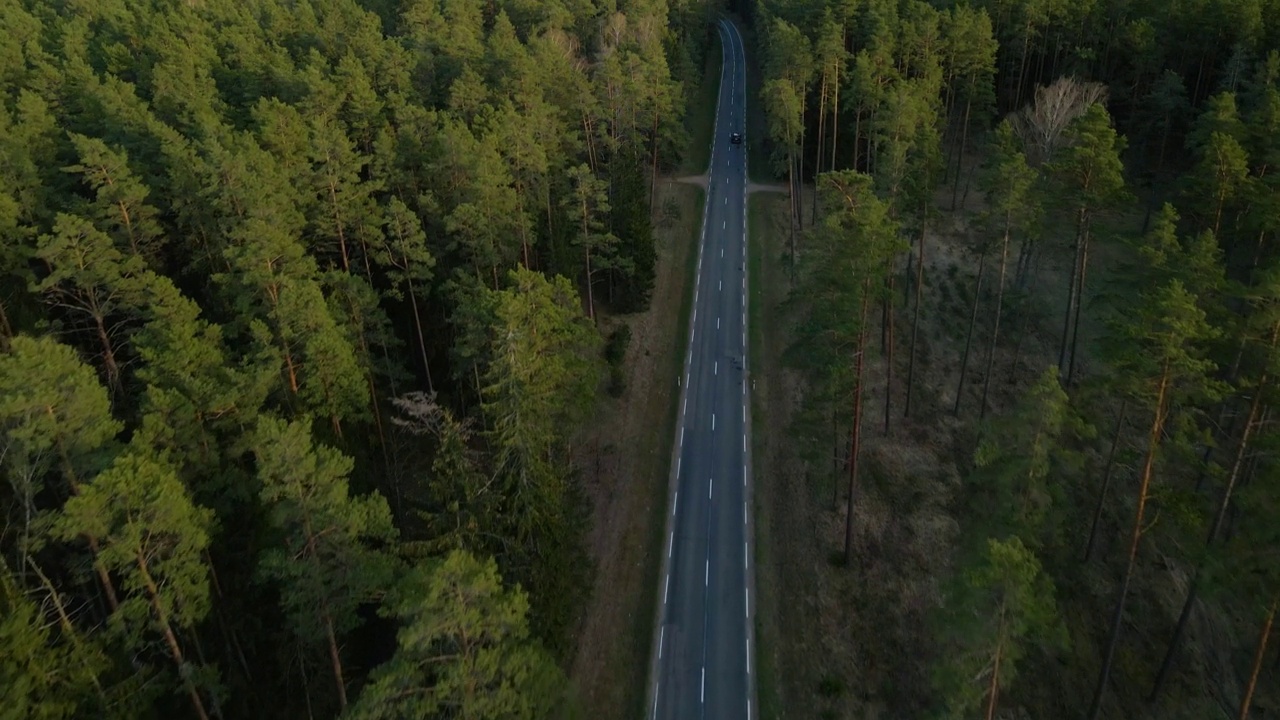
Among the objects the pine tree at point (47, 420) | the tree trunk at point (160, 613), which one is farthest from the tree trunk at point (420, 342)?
the tree trunk at point (160, 613)

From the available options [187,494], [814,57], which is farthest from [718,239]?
[187,494]

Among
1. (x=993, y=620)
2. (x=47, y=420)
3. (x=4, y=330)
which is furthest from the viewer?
(x=4, y=330)

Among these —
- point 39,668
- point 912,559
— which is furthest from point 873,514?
point 39,668

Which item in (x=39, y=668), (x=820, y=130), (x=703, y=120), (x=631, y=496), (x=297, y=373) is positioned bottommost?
(x=631, y=496)

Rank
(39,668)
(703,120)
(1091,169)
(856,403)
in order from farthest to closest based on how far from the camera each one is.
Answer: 1. (703,120)
2. (1091,169)
3. (856,403)
4. (39,668)

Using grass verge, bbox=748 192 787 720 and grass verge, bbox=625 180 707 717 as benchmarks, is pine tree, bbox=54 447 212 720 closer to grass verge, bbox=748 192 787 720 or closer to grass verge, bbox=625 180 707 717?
grass verge, bbox=625 180 707 717

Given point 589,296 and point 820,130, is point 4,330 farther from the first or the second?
point 820,130

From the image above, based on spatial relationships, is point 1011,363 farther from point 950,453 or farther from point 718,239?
point 718,239
